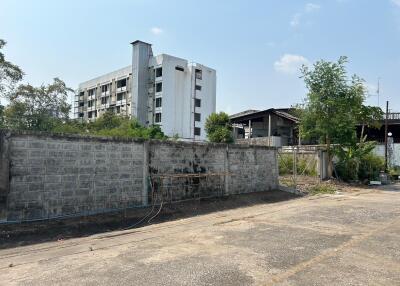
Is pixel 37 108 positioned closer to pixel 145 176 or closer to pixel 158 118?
pixel 158 118

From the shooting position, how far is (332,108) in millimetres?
23875

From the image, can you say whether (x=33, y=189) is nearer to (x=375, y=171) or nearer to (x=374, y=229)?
(x=374, y=229)

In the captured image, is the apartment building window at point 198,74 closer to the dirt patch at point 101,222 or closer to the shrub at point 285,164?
the shrub at point 285,164

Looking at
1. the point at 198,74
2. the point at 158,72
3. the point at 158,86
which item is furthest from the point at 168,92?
the point at 198,74

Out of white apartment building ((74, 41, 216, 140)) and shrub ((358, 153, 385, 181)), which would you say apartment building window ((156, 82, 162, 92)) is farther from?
shrub ((358, 153, 385, 181))

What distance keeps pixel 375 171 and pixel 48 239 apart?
25.8 metres

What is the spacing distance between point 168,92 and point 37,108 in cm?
2413

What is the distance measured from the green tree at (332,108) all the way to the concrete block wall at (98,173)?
1057 centimetres

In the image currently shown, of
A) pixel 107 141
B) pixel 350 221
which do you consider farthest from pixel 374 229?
pixel 107 141

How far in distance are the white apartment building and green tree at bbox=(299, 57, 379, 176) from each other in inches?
1377

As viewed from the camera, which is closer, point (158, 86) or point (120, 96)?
point (158, 86)

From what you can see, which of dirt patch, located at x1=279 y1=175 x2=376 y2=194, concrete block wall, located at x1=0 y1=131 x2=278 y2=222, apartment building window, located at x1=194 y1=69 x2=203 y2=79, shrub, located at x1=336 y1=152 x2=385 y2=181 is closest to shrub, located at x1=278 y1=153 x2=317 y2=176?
dirt patch, located at x1=279 y1=175 x2=376 y2=194

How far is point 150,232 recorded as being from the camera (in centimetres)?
923

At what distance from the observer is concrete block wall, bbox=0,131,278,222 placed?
350 inches
